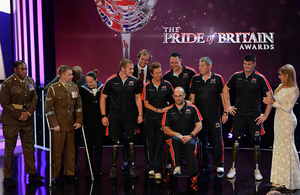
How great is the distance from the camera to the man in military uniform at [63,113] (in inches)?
167

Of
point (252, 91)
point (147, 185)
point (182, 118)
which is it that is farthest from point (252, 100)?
point (147, 185)

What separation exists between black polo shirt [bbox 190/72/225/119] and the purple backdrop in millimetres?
1686

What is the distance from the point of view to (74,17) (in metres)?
6.30

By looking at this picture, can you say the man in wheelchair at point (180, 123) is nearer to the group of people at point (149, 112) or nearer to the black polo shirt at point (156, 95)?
the group of people at point (149, 112)

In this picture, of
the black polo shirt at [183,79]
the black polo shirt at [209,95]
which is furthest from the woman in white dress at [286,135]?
the black polo shirt at [183,79]

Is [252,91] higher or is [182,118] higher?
[252,91]

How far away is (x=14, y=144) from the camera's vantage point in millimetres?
4430

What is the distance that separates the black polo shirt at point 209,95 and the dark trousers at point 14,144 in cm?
252

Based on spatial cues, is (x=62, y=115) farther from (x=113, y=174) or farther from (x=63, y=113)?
(x=113, y=174)

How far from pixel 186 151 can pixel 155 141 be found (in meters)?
0.57

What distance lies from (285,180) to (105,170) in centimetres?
264

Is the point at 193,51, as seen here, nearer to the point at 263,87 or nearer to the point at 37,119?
the point at 263,87

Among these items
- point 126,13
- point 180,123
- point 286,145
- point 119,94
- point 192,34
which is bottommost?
point 286,145

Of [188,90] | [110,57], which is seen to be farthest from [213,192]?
[110,57]
